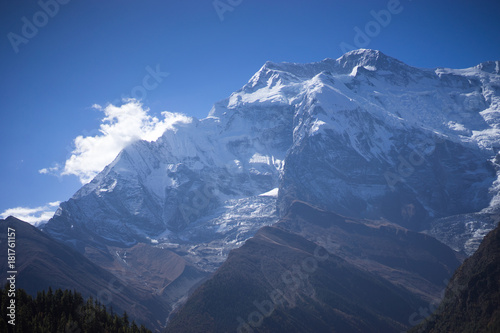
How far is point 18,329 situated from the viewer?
70750 mm

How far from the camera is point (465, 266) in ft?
449

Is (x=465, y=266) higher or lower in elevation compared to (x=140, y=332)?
higher

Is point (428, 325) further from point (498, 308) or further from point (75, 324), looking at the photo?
point (75, 324)

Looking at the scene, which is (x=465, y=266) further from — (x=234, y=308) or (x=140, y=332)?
(x=140, y=332)

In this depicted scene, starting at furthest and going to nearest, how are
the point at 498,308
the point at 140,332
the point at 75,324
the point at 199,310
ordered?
1. the point at 199,310
2. the point at 498,308
3. the point at 140,332
4. the point at 75,324

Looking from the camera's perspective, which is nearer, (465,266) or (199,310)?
(465,266)

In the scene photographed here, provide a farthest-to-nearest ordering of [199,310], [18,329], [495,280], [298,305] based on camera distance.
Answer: [298,305] → [199,310] → [495,280] → [18,329]

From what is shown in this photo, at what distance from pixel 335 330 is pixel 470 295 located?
79715 mm

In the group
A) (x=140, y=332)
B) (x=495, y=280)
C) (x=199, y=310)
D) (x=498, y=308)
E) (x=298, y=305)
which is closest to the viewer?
(x=140, y=332)

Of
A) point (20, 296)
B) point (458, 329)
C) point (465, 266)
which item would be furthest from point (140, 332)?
point (465, 266)

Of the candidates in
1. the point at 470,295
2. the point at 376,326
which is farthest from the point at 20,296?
the point at 376,326

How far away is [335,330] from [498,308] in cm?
9028

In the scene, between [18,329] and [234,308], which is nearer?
[18,329]

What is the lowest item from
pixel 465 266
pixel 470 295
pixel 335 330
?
pixel 335 330
